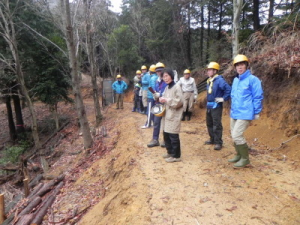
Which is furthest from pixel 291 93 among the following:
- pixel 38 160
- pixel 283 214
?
pixel 38 160

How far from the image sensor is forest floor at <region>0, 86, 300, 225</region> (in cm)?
311

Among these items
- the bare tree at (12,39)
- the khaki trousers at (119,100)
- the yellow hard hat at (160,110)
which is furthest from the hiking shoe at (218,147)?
the bare tree at (12,39)

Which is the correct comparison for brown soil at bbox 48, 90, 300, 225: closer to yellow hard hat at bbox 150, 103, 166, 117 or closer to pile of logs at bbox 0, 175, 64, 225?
pile of logs at bbox 0, 175, 64, 225

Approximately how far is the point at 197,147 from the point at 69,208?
352cm

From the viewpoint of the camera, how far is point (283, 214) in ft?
9.98

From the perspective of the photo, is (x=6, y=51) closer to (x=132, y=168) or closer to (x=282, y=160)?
(x=132, y=168)

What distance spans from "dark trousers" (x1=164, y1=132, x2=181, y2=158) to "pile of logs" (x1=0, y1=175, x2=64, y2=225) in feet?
10.5

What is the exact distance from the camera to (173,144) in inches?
186

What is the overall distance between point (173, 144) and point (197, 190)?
4.04 ft

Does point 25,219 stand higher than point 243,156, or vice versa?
point 243,156

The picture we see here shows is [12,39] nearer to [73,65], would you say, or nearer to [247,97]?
[73,65]

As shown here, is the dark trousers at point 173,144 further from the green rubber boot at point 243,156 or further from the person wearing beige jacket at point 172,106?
the green rubber boot at point 243,156

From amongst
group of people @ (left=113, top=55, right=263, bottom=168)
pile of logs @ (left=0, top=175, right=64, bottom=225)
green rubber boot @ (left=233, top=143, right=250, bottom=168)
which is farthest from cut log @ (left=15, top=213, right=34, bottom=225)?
green rubber boot @ (left=233, top=143, right=250, bottom=168)

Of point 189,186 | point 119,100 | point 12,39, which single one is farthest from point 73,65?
point 119,100
